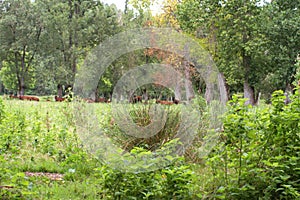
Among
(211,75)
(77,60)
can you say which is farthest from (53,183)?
(77,60)

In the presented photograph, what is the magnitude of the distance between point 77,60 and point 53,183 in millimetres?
27589

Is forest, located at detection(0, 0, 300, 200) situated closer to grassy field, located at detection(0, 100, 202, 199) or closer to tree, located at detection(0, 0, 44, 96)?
grassy field, located at detection(0, 100, 202, 199)

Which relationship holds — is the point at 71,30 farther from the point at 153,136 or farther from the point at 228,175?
the point at 228,175

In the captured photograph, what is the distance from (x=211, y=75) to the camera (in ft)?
22.0

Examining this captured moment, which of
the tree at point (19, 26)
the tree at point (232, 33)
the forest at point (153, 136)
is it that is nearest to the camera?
the forest at point (153, 136)

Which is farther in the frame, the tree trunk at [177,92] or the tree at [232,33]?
the tree at [232,33]

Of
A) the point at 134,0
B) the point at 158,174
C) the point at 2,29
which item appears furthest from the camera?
the point at 2,29

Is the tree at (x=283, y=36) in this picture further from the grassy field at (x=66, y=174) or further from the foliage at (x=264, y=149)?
the foliage at (x=264, y=149)

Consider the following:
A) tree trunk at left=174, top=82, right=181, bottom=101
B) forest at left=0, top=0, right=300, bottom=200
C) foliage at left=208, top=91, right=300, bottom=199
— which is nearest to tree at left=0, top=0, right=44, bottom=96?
forest at left=0, top=0, right=300, bottom=200

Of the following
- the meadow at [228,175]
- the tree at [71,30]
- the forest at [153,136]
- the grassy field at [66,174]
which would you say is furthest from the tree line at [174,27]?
the meadow at [228,175]

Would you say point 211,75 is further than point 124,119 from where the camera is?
Yes

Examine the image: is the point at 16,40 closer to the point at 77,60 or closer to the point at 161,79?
the point at 77,60

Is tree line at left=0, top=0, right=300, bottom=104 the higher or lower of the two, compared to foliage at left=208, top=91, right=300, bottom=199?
higher

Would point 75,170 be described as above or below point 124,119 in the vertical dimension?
below
